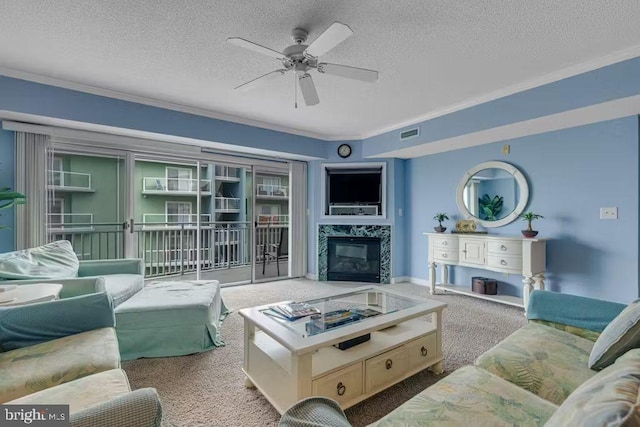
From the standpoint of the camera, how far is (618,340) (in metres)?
1.18

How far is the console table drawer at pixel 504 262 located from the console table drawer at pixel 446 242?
45 cm

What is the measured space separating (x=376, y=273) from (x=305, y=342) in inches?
135

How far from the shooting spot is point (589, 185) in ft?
10.0

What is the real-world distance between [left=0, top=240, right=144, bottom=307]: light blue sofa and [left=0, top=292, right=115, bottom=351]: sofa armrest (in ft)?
1.60

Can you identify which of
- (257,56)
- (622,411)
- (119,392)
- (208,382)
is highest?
(257,56)

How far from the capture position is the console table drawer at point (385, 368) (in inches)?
66.1

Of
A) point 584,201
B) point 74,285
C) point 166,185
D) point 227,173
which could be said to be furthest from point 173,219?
point 584,201

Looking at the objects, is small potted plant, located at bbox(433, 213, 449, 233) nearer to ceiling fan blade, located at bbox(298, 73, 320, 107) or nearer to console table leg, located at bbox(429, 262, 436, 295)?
console table leg, located at bbox(429, 262, 436, 295)

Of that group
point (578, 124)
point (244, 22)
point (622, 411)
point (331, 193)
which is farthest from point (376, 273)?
point (622, 411)

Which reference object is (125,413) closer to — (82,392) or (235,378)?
(82,392)

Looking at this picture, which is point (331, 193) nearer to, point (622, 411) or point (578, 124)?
point (578, 124)

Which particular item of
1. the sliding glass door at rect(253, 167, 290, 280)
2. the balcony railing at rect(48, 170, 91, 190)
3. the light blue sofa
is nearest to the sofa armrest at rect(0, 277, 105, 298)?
the light blue sofa

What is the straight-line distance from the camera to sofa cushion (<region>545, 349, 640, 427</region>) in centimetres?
54

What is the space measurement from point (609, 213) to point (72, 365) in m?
4.32
